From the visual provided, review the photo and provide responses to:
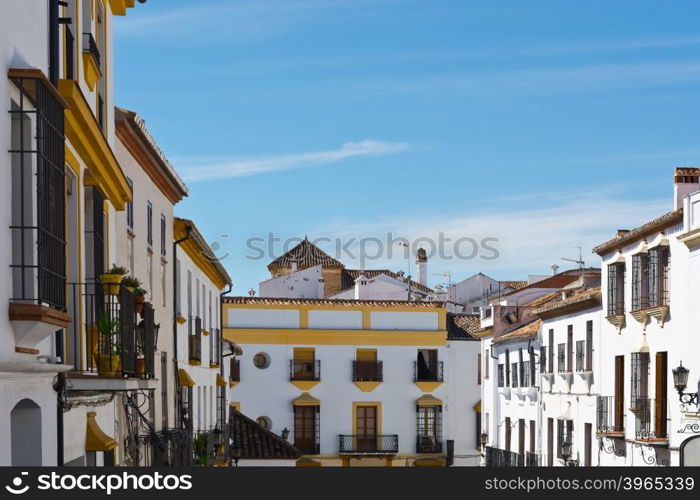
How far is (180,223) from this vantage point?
24.3 metres

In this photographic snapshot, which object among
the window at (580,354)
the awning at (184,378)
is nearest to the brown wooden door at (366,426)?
the window at (580,354)

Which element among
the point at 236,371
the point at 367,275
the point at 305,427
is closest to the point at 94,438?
the point at 236,371

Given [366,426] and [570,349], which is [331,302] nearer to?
[366,426]

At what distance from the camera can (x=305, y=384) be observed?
51.1 m

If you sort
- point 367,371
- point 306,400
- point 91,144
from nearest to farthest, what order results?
point 91,144 → point 306,400 → point 367,371

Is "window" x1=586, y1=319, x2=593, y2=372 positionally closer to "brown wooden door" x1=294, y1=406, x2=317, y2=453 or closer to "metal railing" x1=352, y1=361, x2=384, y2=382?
"metal railing" x1=352, y1=361, x2=384, y2=382

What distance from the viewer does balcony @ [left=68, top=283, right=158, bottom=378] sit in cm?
1041

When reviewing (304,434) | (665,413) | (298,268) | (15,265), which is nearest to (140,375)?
(15,265)

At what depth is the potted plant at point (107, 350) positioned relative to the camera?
10453 millimetres

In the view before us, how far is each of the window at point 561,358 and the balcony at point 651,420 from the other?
709 cm

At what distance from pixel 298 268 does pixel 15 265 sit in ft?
189

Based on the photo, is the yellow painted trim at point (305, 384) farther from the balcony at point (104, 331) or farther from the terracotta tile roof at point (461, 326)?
the balcony at point (104, 331)

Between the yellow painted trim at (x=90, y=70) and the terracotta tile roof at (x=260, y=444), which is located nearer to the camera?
the yellow painted trim at (x=90, y=70)
